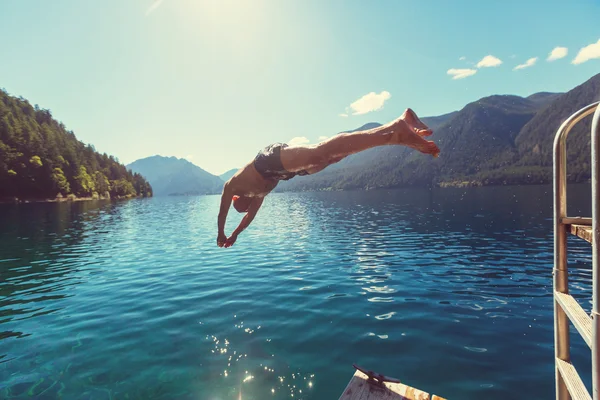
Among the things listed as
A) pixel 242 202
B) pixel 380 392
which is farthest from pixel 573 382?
pixel 242 202

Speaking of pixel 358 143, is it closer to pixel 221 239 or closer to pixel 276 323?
pixel 221 239

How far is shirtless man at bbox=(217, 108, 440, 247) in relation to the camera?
468 cm

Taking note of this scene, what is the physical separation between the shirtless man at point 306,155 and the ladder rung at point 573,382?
3048mm

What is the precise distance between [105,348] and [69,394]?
2.01m

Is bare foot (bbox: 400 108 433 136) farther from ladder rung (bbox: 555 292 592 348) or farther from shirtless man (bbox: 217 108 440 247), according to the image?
ladder rung (bbox: 555 292 592 348)

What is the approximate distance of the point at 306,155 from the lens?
18.0 feet

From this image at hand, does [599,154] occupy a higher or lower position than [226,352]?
higher

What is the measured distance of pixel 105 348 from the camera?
28.8ft

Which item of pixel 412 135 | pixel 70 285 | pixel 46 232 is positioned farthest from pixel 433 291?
pixel 46 232

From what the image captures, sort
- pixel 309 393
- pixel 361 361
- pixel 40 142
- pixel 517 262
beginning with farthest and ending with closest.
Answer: pixel 40 142 → pixel 517 262 → pixel 361 361 → pixel 309 393

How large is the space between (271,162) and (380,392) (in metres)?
4.55

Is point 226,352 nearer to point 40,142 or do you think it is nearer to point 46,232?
point 46,232

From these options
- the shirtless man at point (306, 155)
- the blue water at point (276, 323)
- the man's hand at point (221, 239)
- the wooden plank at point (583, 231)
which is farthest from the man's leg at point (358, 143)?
the blue water at point (276, 323)

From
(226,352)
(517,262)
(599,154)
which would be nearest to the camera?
(599,154)
